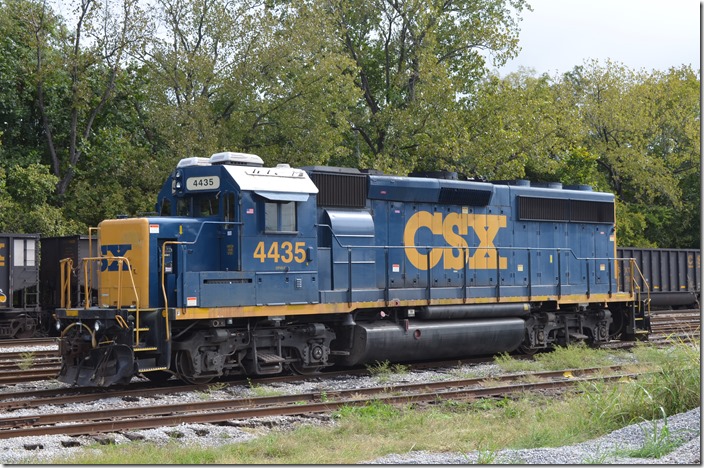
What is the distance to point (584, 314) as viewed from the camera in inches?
708

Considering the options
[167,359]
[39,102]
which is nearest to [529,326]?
[167,359]

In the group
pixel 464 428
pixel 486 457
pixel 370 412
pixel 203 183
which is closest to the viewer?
pixel 486 457

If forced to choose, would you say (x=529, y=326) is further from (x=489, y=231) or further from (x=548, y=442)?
(x=548, y=442)

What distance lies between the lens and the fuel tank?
14.1m

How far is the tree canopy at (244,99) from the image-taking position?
2667 centimetres

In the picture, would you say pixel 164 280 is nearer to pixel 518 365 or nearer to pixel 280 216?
pixel 280 216

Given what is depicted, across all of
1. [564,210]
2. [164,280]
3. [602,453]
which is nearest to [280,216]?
[164,280]

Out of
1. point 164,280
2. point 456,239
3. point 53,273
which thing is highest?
point 456,239

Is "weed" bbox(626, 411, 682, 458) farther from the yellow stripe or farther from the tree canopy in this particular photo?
the tree canopy

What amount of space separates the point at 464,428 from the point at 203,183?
5.78 metres

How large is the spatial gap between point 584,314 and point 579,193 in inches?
101

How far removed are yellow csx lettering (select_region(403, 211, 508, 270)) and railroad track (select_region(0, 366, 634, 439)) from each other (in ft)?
9.53

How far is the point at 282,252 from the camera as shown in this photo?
13.1 metres

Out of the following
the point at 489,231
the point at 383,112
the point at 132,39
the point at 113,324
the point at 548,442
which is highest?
the point at 132,39
